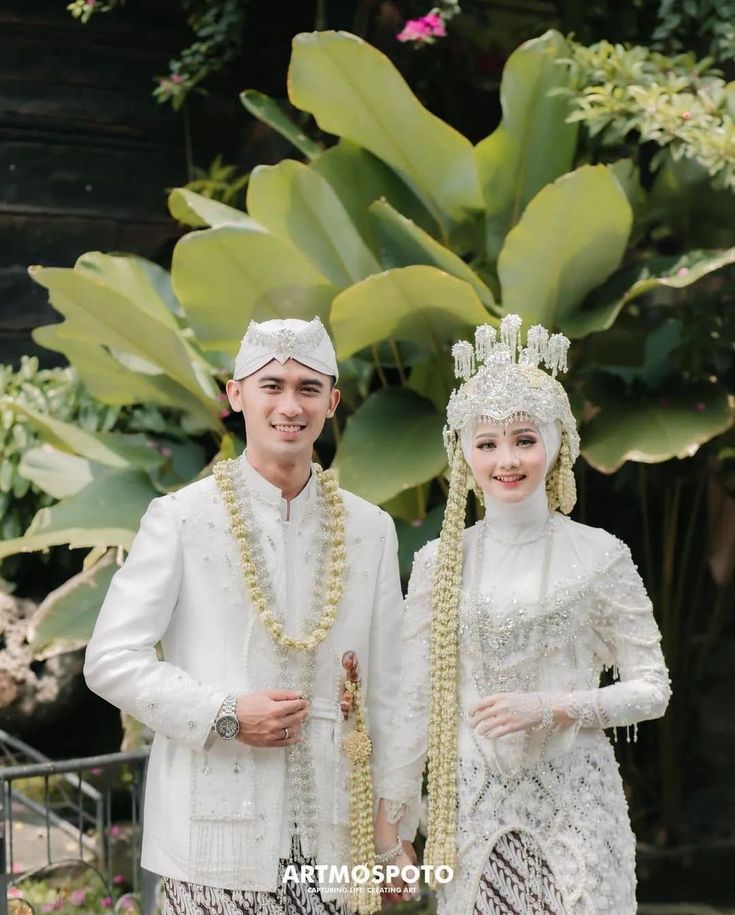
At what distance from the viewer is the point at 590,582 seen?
2.45 m

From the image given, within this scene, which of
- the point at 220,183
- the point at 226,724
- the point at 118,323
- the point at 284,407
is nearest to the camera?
the point at 226,724

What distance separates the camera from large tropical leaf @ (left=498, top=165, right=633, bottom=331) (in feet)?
12.8

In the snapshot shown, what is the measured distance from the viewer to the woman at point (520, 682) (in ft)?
7.77

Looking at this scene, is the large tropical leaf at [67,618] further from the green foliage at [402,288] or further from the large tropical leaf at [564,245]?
the large tropical leaf at [564,245]

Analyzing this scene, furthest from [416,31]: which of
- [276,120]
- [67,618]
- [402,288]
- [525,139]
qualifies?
Answer: [67,618]

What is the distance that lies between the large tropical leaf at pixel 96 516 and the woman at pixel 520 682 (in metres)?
1.86

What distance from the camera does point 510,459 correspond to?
95.0 inches

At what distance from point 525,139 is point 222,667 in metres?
2.59

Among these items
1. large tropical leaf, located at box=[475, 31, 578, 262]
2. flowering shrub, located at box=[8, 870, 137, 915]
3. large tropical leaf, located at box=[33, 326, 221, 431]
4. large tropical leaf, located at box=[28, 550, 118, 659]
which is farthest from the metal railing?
large tropical leaf, located at box=[475, 31, 578, 262]

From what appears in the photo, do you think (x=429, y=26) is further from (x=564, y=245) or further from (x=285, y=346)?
(x=285, y=346)

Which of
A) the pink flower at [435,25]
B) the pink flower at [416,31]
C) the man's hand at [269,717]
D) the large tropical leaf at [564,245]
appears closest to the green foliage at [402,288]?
the large tropical leaf at [564,245]

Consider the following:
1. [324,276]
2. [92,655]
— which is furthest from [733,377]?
[92,655]

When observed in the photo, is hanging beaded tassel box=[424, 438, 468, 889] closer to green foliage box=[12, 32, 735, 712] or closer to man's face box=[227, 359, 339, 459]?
man's face box=[227, 359, 339, 459]

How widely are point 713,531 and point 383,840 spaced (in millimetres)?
3044
